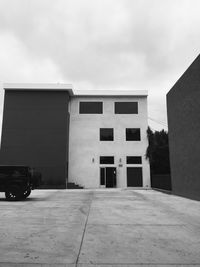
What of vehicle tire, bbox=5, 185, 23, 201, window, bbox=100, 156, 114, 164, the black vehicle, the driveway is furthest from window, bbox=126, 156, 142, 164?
the driveway

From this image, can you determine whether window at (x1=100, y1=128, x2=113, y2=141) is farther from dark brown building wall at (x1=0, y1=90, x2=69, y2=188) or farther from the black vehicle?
the black vehicle

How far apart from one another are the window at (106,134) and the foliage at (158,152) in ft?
15.0

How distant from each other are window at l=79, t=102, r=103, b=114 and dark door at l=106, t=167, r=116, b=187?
23.6ft

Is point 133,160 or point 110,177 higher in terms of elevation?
point 133,160

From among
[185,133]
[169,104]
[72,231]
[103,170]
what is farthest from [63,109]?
[72,231]

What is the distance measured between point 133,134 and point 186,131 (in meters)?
16.1

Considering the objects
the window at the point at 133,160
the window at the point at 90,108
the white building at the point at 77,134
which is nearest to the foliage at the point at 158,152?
the white building at the point at 77,134

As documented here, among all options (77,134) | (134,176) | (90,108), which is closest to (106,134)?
(77,134)

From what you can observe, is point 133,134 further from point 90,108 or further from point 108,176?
point 90,108

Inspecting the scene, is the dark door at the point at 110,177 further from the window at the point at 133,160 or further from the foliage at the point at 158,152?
the foliage at the point at 158,152

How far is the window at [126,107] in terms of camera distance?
1330 inches

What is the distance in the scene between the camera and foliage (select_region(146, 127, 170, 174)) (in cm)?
3228

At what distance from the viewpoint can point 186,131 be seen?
16984 millimetres

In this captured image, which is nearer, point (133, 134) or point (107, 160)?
point (107, 160)
